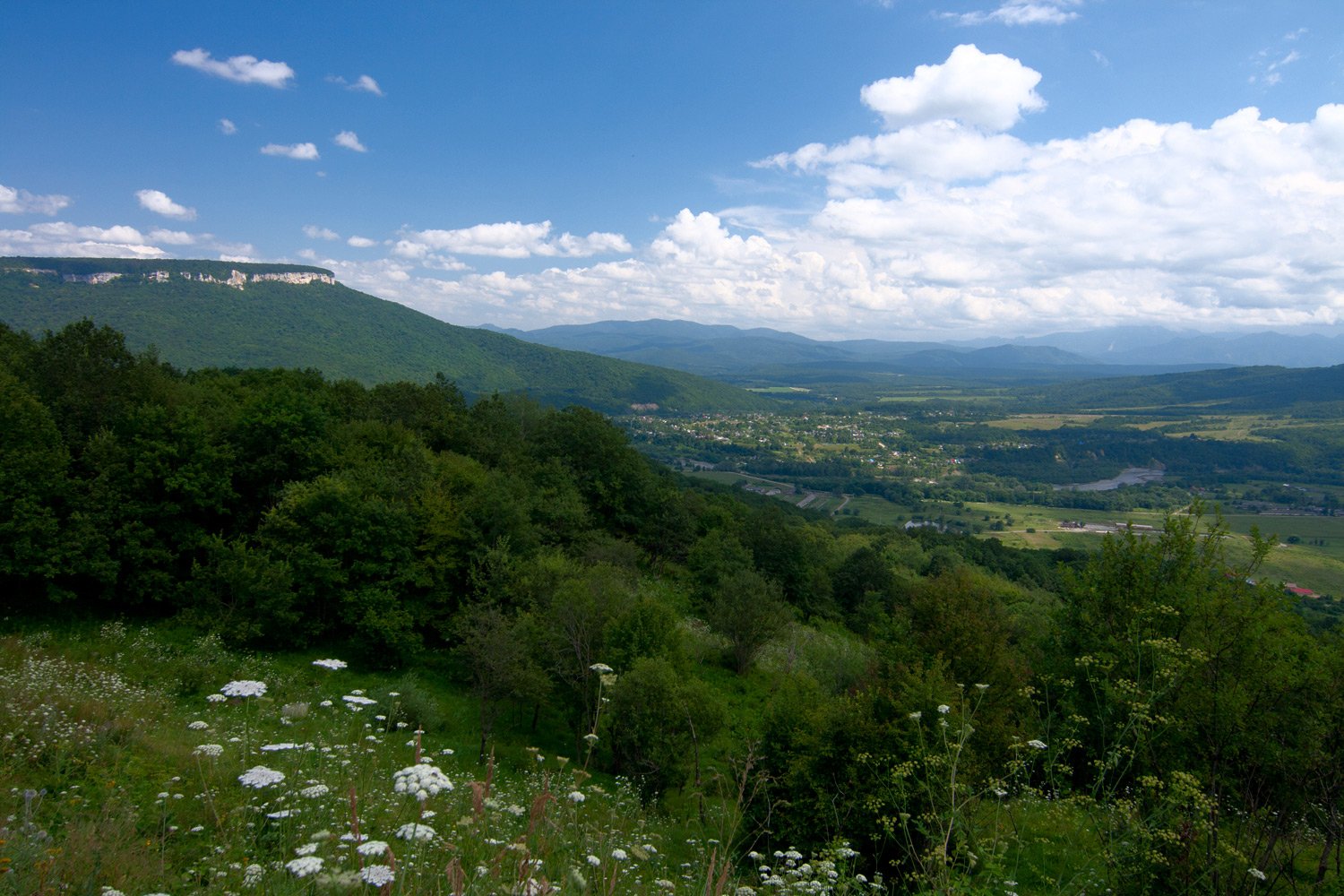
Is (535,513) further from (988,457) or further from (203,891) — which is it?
(988,457)

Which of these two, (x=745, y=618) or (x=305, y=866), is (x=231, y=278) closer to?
(x=745, y=618)

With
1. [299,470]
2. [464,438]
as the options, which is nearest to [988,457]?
[464,438]

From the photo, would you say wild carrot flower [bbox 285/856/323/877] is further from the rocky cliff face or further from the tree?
the rocky cliff face

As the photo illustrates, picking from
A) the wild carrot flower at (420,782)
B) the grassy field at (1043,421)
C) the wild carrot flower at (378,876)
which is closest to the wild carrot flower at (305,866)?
the wild carrot flower at (378,876)

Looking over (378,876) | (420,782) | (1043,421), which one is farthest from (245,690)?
(1043,421)

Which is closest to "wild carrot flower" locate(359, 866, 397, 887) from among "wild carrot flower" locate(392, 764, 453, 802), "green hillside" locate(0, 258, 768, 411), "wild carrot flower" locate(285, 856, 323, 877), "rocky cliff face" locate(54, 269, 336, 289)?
Result: "wild carrot flower" locate(285, 856, 323, 877)

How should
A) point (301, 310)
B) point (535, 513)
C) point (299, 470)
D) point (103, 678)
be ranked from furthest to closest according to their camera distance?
point (301, 310) < point (535, 513) < point (299, 470) < point (103, 678)
